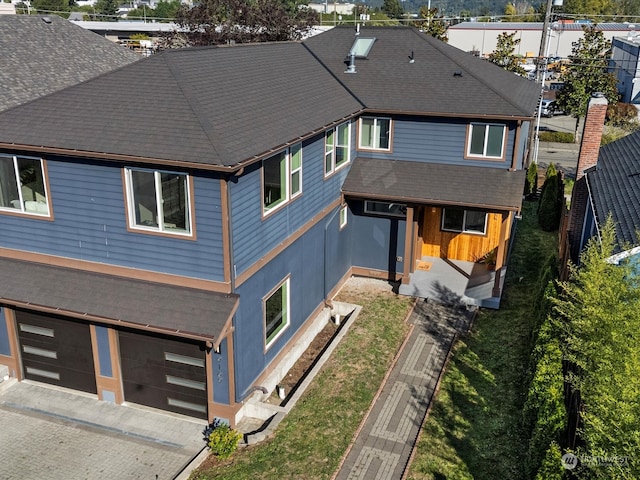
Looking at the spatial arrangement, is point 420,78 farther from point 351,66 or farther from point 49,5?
point 49,5

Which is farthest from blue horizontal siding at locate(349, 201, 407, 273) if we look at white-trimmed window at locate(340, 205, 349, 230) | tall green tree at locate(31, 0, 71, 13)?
tall green tree at locate(31, 0, 71, 13)

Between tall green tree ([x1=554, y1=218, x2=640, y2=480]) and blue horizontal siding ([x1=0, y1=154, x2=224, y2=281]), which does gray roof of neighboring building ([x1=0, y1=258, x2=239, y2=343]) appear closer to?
blue horizontal siding ([x1=0, y1=154, x2=224, y2=281])

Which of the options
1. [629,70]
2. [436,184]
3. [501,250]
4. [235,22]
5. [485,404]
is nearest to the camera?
[485,404]

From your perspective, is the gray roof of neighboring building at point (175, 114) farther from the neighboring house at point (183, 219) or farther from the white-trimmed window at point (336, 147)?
the white-trimmed window at point (336, 147)

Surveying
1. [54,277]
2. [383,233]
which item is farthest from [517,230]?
[54,277]

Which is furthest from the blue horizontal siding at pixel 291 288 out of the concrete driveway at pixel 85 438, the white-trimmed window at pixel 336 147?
the concrete driveway at pixel 85 438

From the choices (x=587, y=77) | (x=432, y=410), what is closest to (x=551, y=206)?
(x=432, y=410)
